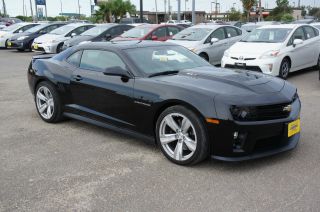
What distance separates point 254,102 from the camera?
13.1ft

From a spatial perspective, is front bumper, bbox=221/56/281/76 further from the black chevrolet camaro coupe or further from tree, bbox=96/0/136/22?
tree, bbox=96/0/136/22

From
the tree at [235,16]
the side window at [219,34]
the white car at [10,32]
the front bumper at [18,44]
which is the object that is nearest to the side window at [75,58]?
the side window at [219,34]

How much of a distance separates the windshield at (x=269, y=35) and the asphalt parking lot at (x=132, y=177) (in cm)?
506

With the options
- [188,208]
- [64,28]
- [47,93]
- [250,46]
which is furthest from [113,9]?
[188,208]

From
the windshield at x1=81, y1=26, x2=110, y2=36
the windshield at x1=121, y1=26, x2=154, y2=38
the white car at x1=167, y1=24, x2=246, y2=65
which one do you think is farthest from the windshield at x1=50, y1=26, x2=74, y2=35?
the white car at x1=167, y1=24, x2=246, y2=65

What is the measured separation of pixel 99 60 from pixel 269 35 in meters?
6.44

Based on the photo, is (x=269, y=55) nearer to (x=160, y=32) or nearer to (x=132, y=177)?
(x=160, y=32)

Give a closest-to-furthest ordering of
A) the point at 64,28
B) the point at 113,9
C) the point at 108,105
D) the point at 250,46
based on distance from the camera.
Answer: the point at 108,105 < the point at 250,46 < the point at 64,28 < the point at 113,9

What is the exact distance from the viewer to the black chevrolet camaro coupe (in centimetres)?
395

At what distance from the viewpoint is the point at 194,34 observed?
1231cm

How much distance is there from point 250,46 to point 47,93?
583 centimetres

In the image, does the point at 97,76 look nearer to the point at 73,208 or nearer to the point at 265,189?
the point at 73,208

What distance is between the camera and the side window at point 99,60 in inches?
202

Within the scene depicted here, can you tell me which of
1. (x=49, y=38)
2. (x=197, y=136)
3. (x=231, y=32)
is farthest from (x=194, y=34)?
(x=197, y=136)
